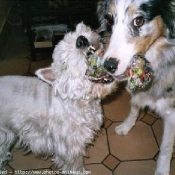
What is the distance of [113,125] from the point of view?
2094 mm

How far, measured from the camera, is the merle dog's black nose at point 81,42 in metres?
1.25

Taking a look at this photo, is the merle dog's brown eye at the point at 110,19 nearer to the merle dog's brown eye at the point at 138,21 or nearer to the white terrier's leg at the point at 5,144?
the merle dog's brown eye at the point at 138,21

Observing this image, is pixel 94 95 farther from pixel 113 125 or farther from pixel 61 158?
pixel 113 125

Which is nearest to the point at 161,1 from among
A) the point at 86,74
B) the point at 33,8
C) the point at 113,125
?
the point at 86,74

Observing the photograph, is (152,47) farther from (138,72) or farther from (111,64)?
(111,64)

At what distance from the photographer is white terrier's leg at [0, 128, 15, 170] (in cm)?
162

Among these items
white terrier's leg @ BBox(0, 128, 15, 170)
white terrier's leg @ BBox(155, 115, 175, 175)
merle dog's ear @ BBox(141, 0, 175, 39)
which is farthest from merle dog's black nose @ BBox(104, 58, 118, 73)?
white terrier's leg @ BBox(0, 128, 15, 170)

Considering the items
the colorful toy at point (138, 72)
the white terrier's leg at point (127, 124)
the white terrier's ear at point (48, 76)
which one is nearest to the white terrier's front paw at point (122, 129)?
the white terrier's leg at point (127, 124)

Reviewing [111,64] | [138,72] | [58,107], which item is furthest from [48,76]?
[138,72]

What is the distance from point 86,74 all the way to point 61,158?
0.66 metres

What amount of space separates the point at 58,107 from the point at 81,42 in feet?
1.39

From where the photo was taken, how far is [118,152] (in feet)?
6.22

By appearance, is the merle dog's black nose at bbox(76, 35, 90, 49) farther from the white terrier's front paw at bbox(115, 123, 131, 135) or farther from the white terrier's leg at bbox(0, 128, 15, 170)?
the white terrier's front paw at bbox(115, 123, 131, 135)

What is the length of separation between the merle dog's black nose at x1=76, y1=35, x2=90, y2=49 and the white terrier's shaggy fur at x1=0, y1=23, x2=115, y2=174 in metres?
0.02
